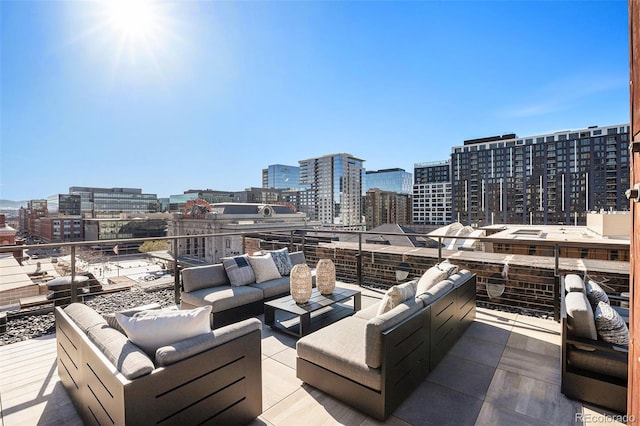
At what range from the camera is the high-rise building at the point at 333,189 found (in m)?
61.0

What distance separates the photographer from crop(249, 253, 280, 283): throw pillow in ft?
12.7

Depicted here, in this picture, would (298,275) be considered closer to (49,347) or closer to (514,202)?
(49,347)

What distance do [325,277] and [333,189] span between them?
57.6 meters

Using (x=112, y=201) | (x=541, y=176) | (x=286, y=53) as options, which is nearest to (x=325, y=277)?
(x=286, y=53)

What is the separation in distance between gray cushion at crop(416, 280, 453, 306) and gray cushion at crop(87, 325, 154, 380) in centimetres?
184

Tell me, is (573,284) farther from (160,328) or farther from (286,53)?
(286,53)

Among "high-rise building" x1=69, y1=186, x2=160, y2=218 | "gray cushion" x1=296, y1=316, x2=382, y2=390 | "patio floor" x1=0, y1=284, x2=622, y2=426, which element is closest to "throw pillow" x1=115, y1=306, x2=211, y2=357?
"patio floor" x1=0, y1=284, x2=622, y2=426

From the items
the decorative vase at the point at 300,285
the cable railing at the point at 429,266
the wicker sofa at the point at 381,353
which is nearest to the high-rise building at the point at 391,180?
the cable railing at the point at 429,266

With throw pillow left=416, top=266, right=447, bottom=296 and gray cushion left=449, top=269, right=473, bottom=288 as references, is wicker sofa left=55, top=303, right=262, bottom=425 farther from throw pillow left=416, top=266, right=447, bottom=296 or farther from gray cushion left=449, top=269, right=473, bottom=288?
gray cushion left=449, top=269, right=473, bottom=288

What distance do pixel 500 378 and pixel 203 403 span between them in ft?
7.24

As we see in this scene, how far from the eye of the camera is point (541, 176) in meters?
44.7

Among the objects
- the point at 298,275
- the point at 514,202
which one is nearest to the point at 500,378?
the point at 298,275

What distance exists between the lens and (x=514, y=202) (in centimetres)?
4756

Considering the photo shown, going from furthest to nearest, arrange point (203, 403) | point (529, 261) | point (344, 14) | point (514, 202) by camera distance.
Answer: point (514, 202) → point (344, 14) → point (529, 261) → point (203, 403)
